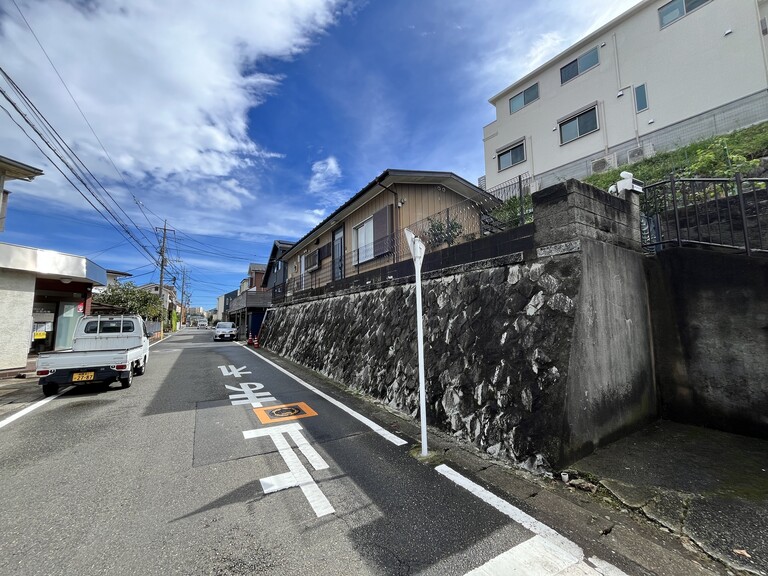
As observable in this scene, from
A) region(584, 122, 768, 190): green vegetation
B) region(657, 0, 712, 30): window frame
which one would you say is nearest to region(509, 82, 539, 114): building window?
region(657, 0, 712, 30): window frame

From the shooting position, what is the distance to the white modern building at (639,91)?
11.6 m

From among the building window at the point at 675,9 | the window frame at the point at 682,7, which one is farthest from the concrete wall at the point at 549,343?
the building window at the point at 675,9

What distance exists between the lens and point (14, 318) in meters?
9.81

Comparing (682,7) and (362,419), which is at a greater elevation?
(682,7)

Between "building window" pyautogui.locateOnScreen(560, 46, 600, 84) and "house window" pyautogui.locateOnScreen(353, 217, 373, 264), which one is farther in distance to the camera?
"building window" pyautogui.locateOnScreen(560, 46, 600, 84)

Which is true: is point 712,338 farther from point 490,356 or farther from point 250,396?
point 250,396

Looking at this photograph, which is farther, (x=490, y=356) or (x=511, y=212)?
(x=511, y=212)

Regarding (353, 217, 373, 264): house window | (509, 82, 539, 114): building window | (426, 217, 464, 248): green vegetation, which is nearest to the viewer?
(426, 217, 464, 248): green vegetation

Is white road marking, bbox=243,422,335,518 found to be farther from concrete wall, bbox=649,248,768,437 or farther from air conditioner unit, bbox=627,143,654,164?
air conditioner unit, bbox=627,143,654,164

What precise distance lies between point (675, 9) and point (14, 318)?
88.6 feet

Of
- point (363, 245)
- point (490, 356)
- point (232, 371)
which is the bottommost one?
point (232, 371)

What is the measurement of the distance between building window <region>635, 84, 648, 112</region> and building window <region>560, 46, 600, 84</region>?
3.01 metres

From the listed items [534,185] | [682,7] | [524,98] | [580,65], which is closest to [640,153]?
[534,185]

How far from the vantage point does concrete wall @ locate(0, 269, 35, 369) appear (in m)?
9.62
